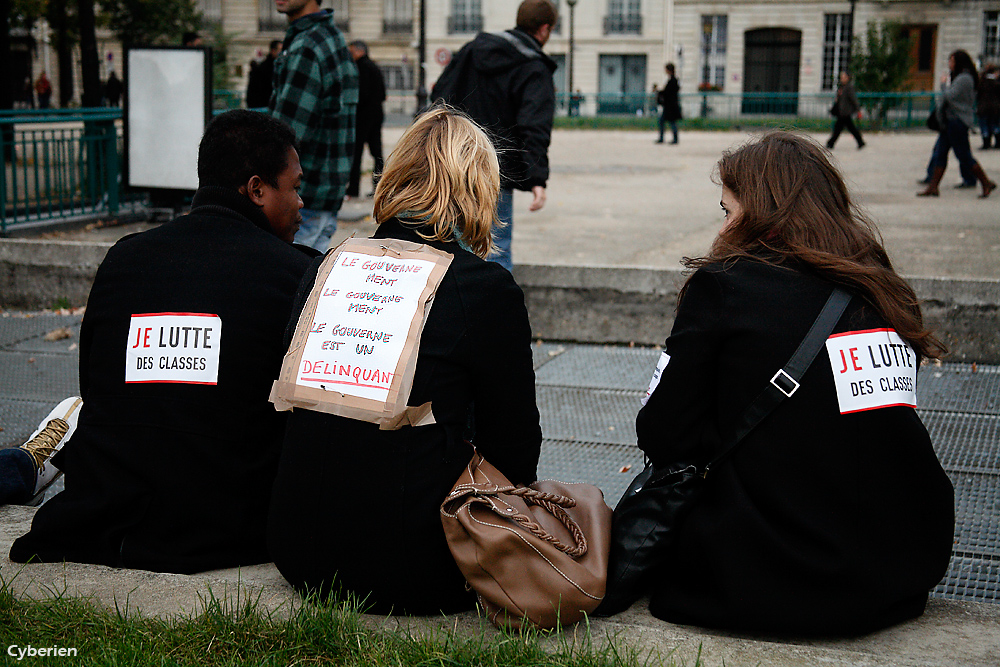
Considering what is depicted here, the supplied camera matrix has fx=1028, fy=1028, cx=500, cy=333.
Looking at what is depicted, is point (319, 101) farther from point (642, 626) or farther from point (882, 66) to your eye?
point (882, 66)

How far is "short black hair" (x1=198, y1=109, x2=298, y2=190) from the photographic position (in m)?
3.00

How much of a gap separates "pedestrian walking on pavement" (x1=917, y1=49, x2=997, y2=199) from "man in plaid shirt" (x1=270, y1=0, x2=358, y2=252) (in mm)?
8874

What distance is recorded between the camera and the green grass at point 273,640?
7.36ft

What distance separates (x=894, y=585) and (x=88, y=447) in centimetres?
202

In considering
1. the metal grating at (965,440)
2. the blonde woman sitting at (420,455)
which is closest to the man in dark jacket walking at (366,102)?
the metal grating at (965,440)

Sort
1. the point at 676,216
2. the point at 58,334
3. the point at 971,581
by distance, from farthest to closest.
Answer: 1. the point at 676,216
2. the point at 58,334
3. the point at 971,581

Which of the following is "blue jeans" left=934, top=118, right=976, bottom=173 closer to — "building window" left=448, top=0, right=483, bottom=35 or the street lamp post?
the street lamp post

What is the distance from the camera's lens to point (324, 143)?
5.51 metres

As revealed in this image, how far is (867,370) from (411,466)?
1056mm

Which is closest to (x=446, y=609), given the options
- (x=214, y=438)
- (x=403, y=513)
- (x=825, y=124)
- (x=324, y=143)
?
(x=403, y=513)

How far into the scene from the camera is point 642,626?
2441 mm

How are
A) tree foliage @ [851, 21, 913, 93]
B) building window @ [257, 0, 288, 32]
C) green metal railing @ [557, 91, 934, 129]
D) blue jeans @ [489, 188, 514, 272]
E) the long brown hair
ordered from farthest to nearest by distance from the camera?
building window @ [257, 0, 288, 32]
tree foliage @ [851, 21, 913, 93]
green metal railing @ [557, 91, 934, 129]
blue jeans @ [489, 188, 514, 272]
the long brown hair

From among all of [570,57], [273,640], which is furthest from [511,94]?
[570,57]

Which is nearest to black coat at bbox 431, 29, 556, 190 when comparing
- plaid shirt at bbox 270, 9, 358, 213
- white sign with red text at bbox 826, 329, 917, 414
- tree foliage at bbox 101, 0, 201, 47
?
plaid shirt at bbox 270, 9, 358, 213
